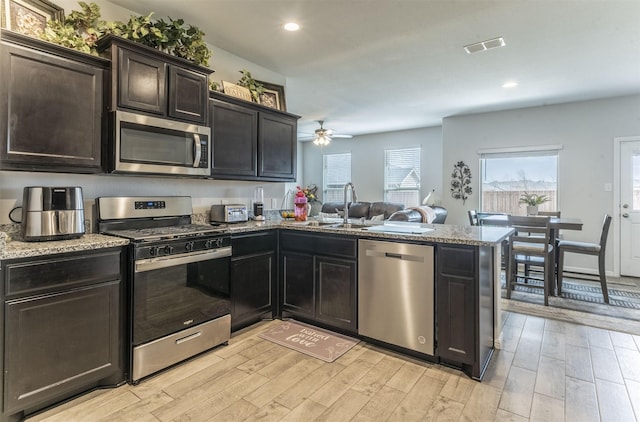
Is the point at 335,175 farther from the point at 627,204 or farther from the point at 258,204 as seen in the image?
the point at 627,204

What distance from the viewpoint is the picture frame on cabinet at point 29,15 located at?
6.36 feet

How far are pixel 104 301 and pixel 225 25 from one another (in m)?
2.45

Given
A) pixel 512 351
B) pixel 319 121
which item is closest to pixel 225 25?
pixel 512 351

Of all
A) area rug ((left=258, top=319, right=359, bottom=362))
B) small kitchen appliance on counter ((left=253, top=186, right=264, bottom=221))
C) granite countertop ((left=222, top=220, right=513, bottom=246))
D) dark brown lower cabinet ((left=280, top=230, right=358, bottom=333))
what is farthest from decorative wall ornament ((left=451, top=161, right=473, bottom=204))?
area rug ((left=258, top=319, right=359, bottom=362))

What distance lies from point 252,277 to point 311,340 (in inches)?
29.4

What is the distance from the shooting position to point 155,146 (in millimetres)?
2471

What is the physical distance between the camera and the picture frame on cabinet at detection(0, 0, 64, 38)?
1938 millimetres

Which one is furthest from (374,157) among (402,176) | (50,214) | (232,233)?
(50,214)

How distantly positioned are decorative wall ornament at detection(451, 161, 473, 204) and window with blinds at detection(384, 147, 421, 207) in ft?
4.41

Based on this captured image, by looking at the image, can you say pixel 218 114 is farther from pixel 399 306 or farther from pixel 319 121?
pixel 319 121

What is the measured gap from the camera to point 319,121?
693cm

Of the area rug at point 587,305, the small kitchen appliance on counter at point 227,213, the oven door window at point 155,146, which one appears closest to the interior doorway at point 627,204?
the area rug at point 587,305

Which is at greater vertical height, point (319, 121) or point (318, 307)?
point (319, 121)

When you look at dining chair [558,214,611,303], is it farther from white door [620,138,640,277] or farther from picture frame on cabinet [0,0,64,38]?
picture frame on cabinet [0,0,64,38]
